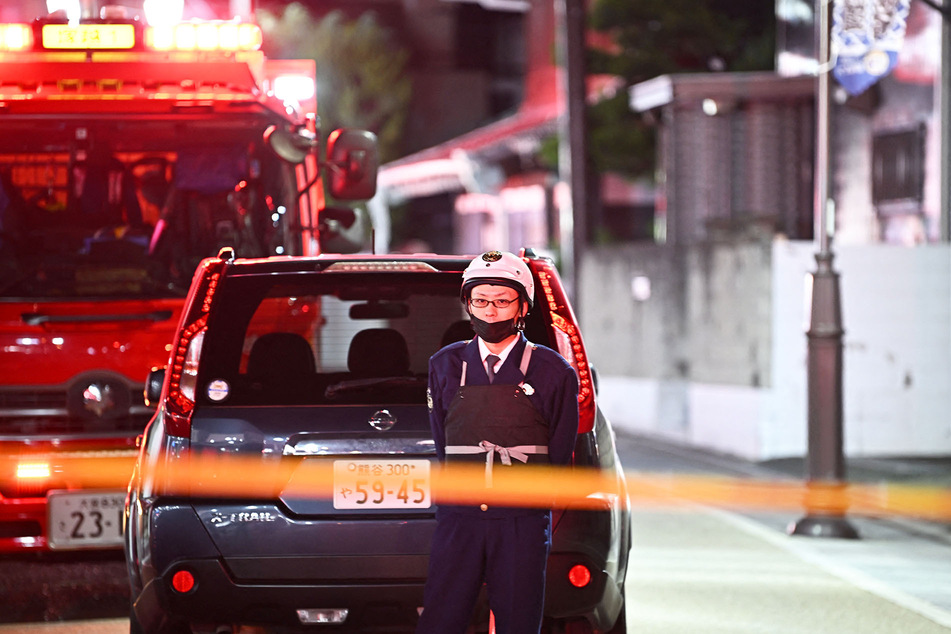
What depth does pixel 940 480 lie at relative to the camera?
1460cm

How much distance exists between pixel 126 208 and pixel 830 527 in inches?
203

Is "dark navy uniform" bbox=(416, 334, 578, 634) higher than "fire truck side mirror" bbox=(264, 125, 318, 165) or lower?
lower

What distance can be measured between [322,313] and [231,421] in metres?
3.39

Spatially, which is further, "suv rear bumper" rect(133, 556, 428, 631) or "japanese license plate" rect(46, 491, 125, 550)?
"japanese license plate" rect(46, 491, 125, 550)

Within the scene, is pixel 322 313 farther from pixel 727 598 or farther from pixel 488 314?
pixel 488 314

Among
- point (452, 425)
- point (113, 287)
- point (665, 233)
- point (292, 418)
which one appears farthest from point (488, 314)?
point (665, 233)

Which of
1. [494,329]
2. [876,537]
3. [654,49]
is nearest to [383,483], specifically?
[494,329]

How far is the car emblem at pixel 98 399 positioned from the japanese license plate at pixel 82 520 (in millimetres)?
443

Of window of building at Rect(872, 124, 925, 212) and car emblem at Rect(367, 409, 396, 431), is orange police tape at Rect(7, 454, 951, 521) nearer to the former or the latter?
car emblem at Rect(367, 409, 396, 431)

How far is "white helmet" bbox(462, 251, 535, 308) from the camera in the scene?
5188 millimetres

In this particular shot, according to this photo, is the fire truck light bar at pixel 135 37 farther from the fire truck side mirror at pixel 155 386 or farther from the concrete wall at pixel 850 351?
the concrete wall at pixel 850 351

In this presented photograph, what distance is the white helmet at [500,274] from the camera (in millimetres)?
5188

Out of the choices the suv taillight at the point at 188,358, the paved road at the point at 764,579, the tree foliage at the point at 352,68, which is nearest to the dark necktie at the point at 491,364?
the suv taillight at the point at 188,358

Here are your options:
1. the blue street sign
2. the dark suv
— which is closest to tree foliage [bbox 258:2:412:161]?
the blue street sign
